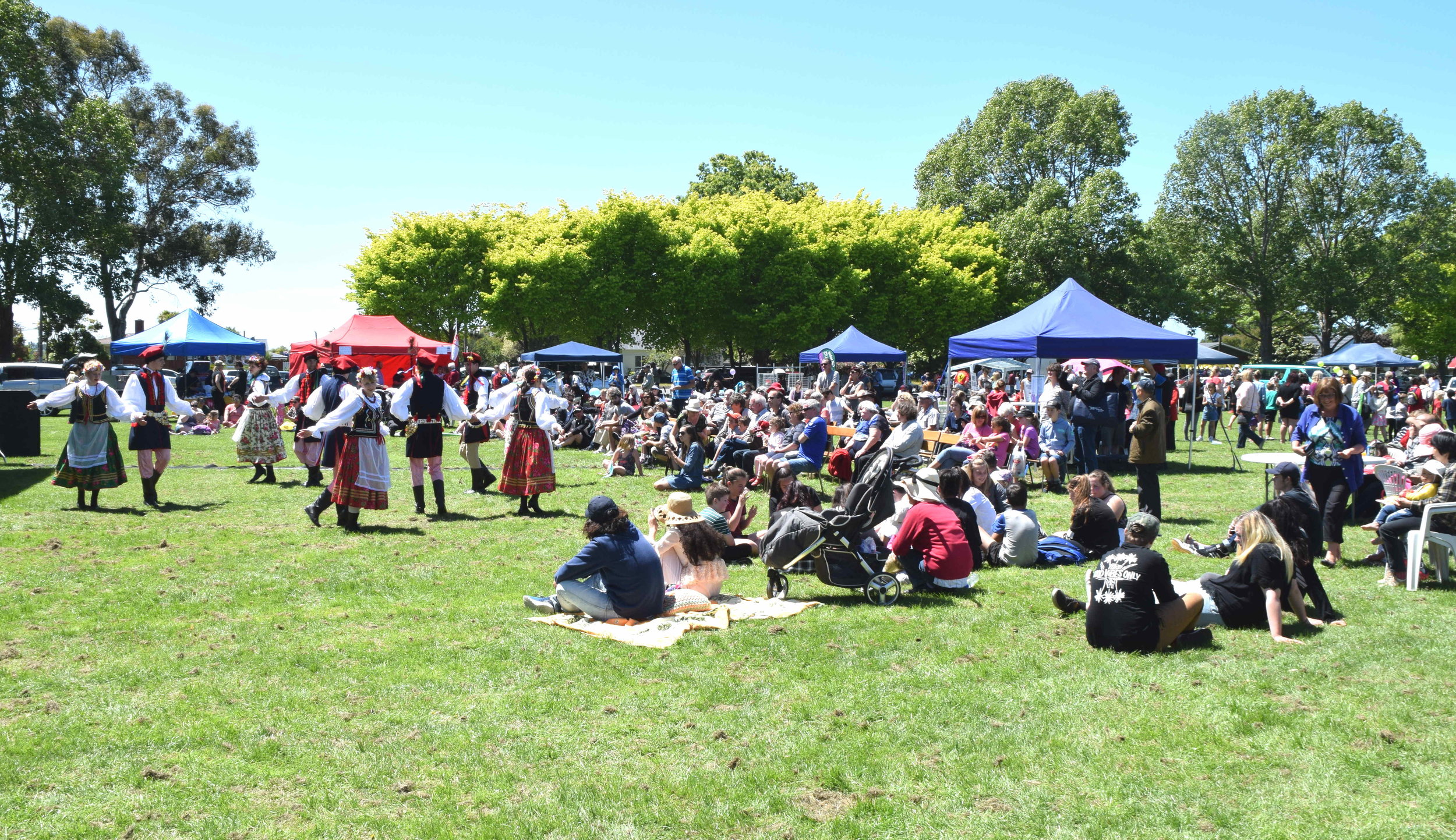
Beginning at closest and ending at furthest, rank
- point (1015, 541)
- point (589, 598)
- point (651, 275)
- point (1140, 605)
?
point (1140, 605) → point (589, 598) → point (1015, 541) → point (651, 275)

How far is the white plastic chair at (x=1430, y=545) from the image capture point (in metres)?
7.39

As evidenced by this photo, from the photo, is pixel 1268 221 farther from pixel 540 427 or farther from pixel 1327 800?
pixel 1327 800

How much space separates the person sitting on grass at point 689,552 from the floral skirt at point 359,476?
3.80 m

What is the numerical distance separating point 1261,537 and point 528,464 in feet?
23.7

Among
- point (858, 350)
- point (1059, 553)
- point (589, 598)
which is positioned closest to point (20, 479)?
point (589, 598)

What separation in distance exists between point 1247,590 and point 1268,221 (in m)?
51.3

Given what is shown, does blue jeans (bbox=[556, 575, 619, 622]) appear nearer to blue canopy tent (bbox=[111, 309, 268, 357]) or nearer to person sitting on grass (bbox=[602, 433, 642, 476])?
person sitting on grass (bbox=[602, 433, 642, 476])

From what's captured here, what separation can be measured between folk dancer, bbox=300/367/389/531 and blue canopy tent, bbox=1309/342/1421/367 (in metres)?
36.0

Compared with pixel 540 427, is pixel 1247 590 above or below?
below

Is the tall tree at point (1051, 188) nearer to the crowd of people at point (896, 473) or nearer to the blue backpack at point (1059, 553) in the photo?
the crowd of people at point (896, 473)

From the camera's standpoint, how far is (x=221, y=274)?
5075 centimetres

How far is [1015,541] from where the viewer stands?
841 cm

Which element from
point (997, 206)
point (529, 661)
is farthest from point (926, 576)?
point (997, 206)

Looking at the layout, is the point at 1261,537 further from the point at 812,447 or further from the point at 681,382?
the point at 681,382
